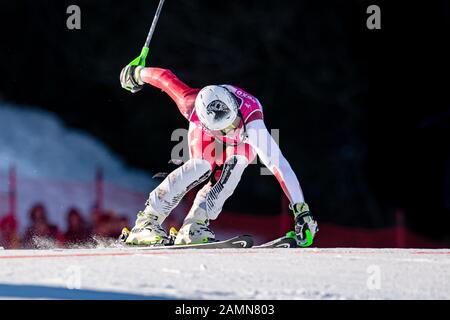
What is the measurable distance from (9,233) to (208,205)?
3.21 meters

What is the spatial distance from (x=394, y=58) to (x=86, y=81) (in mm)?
3067

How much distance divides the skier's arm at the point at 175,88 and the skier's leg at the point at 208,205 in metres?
0.42

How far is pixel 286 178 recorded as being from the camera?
5039 millimetres

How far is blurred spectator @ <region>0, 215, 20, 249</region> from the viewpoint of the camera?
25.6ft

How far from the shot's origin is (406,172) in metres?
8.38

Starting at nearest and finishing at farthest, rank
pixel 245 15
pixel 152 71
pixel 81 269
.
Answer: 1. pixel 81 269
2. pixel 152 71
3. pixel 245 15

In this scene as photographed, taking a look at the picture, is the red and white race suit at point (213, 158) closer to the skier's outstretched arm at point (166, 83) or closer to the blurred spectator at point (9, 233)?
the skier's outstretched arm at point (166, 83)

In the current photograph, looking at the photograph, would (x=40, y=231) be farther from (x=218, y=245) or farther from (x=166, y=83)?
(x=218, y=245)

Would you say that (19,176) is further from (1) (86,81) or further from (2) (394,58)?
(2) (394,58)

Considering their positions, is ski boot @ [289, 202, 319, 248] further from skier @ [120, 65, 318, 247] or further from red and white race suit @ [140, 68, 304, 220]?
red and white race suit @ [140, 68, 304, 220]

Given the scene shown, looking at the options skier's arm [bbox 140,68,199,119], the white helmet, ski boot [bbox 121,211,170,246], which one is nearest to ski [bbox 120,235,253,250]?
ski boot [bbox 121,211,170,246]

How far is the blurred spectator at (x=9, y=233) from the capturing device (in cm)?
779

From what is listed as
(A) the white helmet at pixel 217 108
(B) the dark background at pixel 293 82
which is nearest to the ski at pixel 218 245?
(A) the white helmet at pixel 217 108

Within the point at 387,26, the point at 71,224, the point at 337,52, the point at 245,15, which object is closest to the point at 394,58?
the point at 387,26
